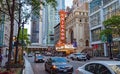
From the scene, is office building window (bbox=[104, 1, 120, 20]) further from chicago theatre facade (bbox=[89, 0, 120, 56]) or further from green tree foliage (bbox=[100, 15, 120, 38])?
green tree foliage (bbox=[100, 15, 120, 38])

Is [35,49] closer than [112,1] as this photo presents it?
No

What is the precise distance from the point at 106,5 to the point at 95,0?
978 centimetres

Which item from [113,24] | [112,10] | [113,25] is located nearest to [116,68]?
[113,24]

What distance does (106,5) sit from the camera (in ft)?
236

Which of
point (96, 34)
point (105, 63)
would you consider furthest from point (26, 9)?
point (96, 34)

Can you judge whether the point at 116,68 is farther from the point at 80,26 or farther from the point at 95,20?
the point at 80,26

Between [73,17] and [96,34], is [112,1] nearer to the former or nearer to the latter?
[96,34]

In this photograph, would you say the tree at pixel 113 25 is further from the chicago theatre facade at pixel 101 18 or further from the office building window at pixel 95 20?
the office building window at pixel 95 20

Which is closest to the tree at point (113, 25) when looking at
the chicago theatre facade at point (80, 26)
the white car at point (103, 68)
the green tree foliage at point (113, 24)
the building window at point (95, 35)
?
the green tree foliage at point (113, 24)

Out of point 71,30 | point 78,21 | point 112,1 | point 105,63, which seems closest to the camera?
point 105,63

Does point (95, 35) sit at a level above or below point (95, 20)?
below

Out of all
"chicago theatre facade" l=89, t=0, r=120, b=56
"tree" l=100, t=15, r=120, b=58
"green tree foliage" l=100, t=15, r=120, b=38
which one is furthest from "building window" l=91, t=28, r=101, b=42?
"green tree foliage" l=100, t=15, r=120, b=38

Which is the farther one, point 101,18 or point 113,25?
point 101,18

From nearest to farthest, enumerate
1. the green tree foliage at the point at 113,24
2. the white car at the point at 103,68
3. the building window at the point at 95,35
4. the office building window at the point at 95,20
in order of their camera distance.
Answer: the white car at the point at 103,68 < the green tree foliage at the point at 113,24 < the office building window at the point at 95,20 < the building window at the point at 95,35
